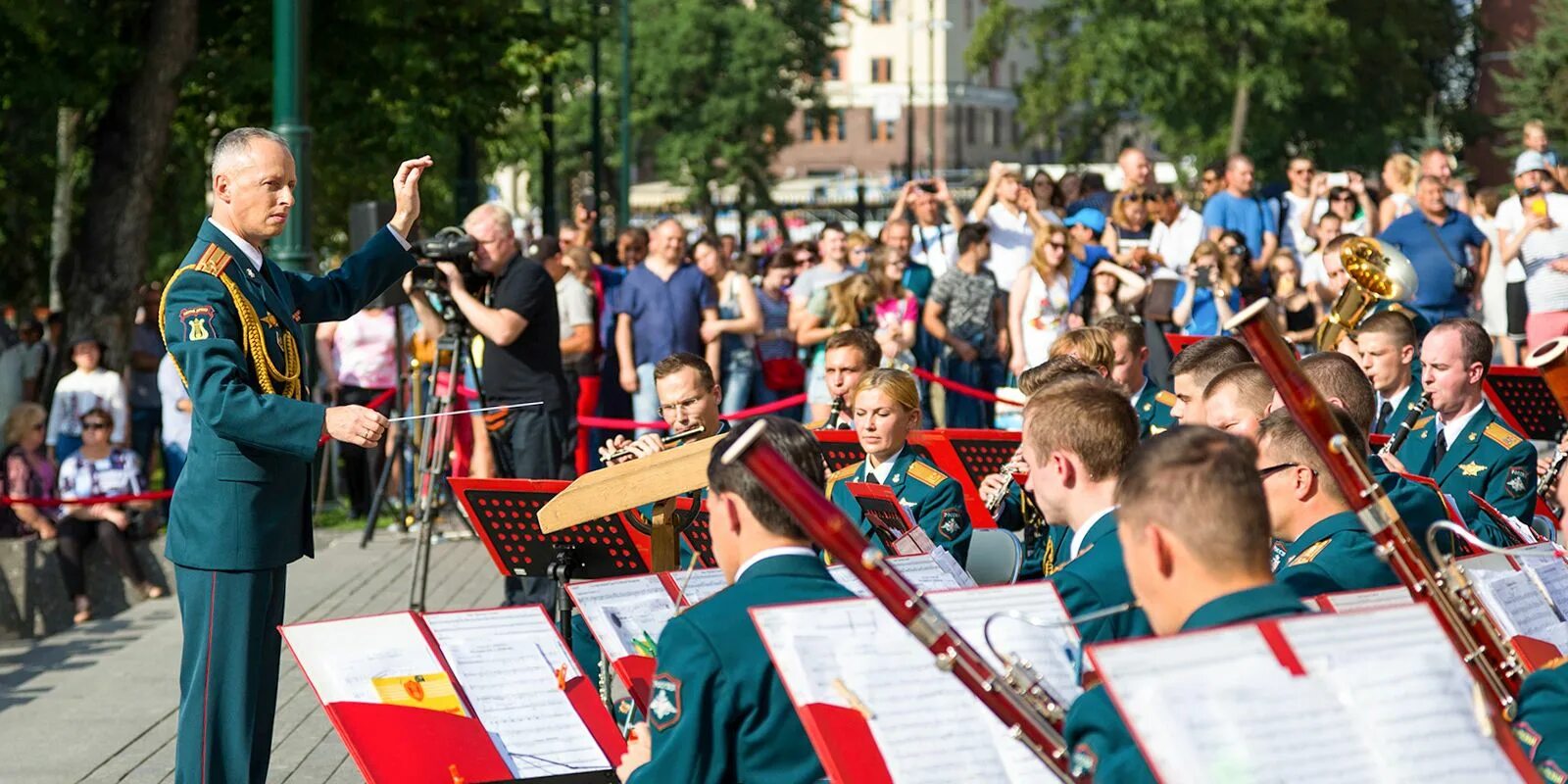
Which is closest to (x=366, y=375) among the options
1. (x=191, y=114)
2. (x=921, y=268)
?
(x=921, y=268)

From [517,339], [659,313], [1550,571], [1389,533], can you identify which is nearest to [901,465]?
[1550,571]

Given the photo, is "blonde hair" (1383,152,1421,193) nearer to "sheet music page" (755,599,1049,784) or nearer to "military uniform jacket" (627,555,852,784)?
"military uniform jacket" (627,555,852,784)

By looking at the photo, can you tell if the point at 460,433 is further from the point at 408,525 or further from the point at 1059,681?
the point at 1059,681

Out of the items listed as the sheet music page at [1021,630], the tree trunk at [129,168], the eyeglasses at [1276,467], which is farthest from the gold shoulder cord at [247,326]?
the tree trunk at [129,168]

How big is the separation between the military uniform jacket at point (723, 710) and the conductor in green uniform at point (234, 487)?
1.74 metres

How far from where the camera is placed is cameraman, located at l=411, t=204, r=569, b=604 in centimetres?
961

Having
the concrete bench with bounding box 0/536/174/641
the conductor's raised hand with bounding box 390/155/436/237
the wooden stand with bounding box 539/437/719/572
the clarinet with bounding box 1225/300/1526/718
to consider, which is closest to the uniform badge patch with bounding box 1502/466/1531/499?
the wooden stand with bounding box 539/437/719/572

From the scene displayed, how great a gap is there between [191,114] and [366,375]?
21.6 feet

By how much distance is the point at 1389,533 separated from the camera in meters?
3.51

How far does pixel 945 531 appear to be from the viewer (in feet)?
21.4

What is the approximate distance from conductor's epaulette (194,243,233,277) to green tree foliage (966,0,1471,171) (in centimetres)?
3630

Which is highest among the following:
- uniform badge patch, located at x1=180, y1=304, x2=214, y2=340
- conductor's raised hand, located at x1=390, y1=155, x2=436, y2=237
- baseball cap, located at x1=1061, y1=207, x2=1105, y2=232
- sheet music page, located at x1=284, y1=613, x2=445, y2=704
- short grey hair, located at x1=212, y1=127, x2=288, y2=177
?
short grey hair, located at x1=212, y1=127, x2=288, y2=177

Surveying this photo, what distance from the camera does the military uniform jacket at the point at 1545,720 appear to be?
11.3ft

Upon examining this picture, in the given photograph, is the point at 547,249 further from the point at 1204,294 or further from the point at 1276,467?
the point at 1276,467
